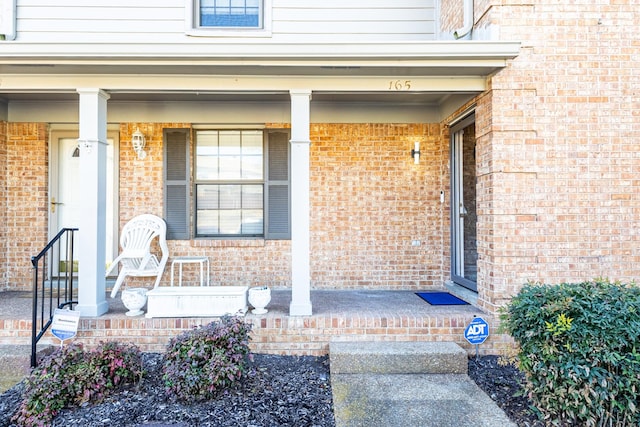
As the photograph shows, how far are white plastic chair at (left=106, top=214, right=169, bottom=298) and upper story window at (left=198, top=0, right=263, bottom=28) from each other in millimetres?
2461

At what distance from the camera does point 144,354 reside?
3682 millimetres

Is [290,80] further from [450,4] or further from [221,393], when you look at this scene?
[221,393]

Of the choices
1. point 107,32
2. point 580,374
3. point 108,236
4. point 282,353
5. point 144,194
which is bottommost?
point 282,353

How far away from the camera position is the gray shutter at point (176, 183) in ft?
17.0

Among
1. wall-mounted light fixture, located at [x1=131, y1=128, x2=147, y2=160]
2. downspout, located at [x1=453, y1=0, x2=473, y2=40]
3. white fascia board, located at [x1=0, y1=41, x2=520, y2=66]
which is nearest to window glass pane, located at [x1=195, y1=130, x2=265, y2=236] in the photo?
wall-mounted light fixture, located at [x1=131, y1=128, x2=147, y2=160]

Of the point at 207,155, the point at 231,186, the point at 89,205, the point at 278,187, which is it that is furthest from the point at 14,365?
the point at 278,187

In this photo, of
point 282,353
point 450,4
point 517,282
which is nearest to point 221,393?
point 282,353

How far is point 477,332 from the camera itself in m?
3.55

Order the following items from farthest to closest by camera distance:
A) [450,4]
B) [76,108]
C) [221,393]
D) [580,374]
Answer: [76,108], [450,4], [221,393], [580,374]

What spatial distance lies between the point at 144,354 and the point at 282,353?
4.07 feet

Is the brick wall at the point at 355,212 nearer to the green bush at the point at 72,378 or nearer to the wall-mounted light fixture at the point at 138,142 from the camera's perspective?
the wall-mounted light fixture at the point at 138,142

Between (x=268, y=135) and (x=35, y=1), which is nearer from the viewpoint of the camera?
(x=35, y=1)

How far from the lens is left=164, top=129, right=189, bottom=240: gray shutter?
5184 mm

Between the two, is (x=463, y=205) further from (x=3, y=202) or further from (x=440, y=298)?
(x=3, y=202)
